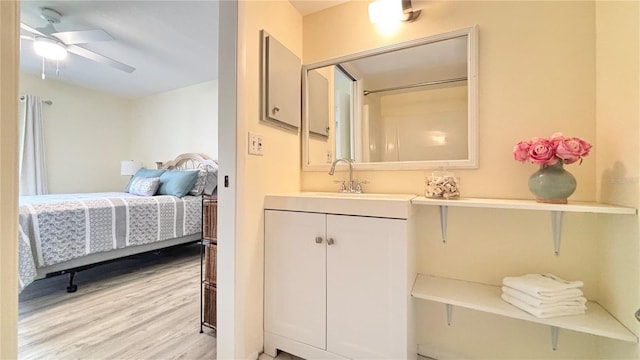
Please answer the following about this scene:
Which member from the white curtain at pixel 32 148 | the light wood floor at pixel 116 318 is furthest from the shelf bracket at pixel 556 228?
the white curtain at pixel 32 148

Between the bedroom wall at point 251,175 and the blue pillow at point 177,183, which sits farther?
the blue pillow at point 177,183

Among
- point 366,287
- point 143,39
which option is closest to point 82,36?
point 143,39

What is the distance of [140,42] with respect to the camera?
2797 mm

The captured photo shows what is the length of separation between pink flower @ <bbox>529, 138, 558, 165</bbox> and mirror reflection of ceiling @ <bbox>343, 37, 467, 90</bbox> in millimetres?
551

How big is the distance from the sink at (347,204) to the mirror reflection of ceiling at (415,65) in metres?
0.77

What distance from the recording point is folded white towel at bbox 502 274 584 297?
A: 110 centimetres

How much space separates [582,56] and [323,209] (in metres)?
1.40

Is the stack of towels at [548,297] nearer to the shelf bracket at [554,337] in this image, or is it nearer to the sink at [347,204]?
the shelf bracket at [554,337]

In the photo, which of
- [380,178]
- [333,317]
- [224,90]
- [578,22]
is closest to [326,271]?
[333,317]

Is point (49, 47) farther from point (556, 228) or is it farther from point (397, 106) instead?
point (556, 228)

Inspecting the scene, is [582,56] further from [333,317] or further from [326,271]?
[333,317]

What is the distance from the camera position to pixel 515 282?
1.19m

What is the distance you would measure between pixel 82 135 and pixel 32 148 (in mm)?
672

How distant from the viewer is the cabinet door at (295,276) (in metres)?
1.37
